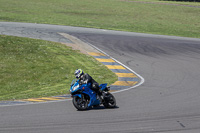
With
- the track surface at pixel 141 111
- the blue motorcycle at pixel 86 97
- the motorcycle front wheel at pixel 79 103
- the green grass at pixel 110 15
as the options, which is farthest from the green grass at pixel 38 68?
the green grass at pixel 110 15

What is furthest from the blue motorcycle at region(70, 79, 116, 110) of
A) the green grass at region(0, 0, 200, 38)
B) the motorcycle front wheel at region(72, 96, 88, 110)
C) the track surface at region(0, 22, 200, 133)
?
the green grass at region(0, 0, 200, 38)

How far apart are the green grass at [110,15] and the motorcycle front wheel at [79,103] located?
3010 centimetres

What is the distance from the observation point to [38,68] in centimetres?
2077

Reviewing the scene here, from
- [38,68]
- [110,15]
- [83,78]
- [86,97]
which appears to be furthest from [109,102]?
[110,15]

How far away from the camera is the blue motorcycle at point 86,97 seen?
496 inches

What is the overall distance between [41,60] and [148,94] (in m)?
9.33

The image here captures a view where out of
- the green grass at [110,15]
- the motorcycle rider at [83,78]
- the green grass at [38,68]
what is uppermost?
the green grass at [110,15]

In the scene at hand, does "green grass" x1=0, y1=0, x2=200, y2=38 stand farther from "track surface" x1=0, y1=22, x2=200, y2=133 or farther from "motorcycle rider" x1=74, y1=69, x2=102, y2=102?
"motorcycle rider" x1=74, y1=69, x2=102, y2=102

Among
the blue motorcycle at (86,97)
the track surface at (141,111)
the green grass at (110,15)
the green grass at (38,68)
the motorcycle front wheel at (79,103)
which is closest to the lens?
the track surface at (141,111)

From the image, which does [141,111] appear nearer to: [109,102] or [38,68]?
[109,102]

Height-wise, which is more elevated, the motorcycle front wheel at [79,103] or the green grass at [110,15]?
the green grass at [110,15]

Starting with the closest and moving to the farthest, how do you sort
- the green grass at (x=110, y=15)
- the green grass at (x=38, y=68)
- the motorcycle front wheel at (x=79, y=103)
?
1. the motorcycle front wheel at (x=79, y=103)
2. the green grass at (x=38, y=68)
3. the green grass at (x=110, y=15)

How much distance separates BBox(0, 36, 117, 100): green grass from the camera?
1722cm

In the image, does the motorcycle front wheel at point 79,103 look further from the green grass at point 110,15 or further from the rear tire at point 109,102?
the green grass at point 110,15
